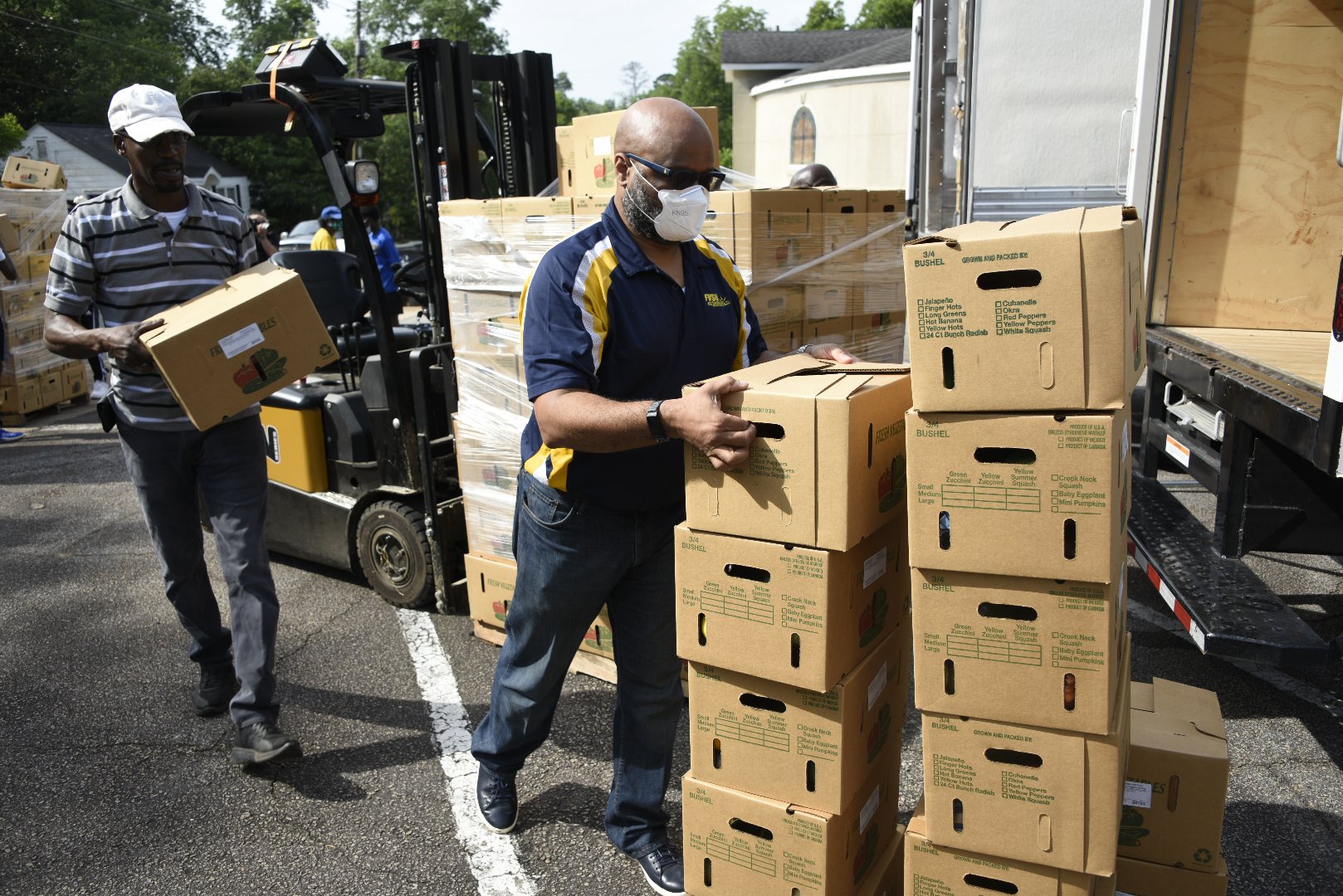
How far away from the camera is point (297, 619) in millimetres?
5012

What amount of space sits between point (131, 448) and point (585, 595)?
1.87 metres

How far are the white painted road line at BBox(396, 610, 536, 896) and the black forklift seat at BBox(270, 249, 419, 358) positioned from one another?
58.8 inches

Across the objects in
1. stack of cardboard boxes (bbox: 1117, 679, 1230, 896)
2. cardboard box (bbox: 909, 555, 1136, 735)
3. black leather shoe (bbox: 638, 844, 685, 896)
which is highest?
cardboard box (bbox: 909, 555, 1136, 735)

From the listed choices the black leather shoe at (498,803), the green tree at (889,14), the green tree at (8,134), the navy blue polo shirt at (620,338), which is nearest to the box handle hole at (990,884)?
the navy blue polo shirt at (620,338)

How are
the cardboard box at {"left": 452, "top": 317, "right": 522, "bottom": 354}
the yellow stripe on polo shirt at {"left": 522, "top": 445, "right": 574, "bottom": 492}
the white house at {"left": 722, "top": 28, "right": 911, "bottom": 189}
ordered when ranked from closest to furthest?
the yellow stripe on polo shirt at {"left": 522, "top": 445, "right": 574, "bottom": 492}
the cardboard box at {"left": 452, "top": 317, "right": 522, "bottom": 354}
the white house at {"left": 722, "top": 28, "right": 911, "bottom": 189}

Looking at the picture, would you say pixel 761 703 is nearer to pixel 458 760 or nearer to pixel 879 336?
pixel 458 760

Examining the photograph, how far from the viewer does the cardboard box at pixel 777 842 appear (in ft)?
7.95

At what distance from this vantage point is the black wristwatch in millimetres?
2338

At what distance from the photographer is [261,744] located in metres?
3.53

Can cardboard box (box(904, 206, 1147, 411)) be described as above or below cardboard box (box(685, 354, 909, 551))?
above

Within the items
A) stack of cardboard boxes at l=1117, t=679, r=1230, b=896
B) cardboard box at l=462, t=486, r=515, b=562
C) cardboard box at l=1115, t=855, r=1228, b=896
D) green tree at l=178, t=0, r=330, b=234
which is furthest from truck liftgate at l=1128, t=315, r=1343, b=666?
green tree at l=178, t=0, r=330, b=234

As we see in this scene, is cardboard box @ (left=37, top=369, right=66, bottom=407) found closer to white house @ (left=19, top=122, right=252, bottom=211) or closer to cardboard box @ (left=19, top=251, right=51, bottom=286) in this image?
cardboard box @ (left=19, top=251, right=51, bottom=286)

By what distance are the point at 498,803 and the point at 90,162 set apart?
41.5 metres

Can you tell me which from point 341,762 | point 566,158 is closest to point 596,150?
point 566,158
